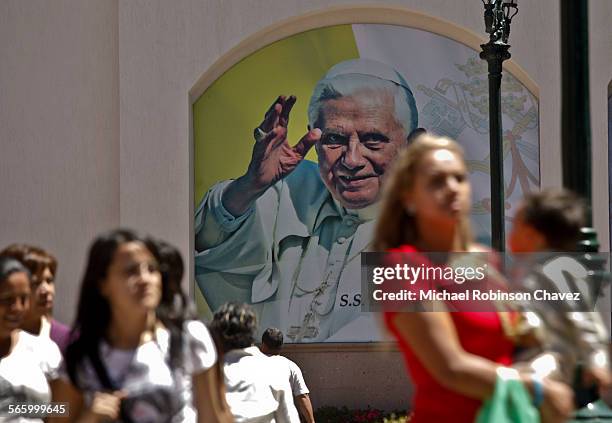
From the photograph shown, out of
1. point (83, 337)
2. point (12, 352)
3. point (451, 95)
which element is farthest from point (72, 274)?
point (83, 337)

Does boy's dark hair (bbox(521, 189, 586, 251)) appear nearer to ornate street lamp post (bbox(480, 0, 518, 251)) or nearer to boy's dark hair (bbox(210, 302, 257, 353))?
boy's dark hair (bbox(210, 302, 257, 353))

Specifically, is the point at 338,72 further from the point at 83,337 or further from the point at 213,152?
the point at 83,337

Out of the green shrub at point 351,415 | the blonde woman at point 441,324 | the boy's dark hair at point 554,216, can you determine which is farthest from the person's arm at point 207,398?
the green shrub at point 351,415

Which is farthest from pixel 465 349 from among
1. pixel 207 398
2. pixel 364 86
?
pixel 364 86

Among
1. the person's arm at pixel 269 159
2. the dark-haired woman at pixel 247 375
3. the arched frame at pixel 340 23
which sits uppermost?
the arched frame at pixel 340 23

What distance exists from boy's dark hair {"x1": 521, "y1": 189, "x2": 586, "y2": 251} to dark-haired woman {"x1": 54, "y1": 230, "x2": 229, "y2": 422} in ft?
3.95

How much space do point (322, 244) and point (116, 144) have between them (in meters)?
2.92

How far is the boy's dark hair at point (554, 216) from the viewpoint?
13.1 feet

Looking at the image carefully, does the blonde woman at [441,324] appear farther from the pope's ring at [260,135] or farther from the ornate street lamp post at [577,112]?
the pope's ring at [260,135]

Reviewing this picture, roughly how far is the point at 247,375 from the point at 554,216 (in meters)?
3.56

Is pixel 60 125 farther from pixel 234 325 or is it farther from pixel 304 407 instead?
pixel 234 325

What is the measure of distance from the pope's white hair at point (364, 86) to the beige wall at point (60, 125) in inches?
103

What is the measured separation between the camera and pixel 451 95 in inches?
629

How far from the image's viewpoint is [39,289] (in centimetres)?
556
